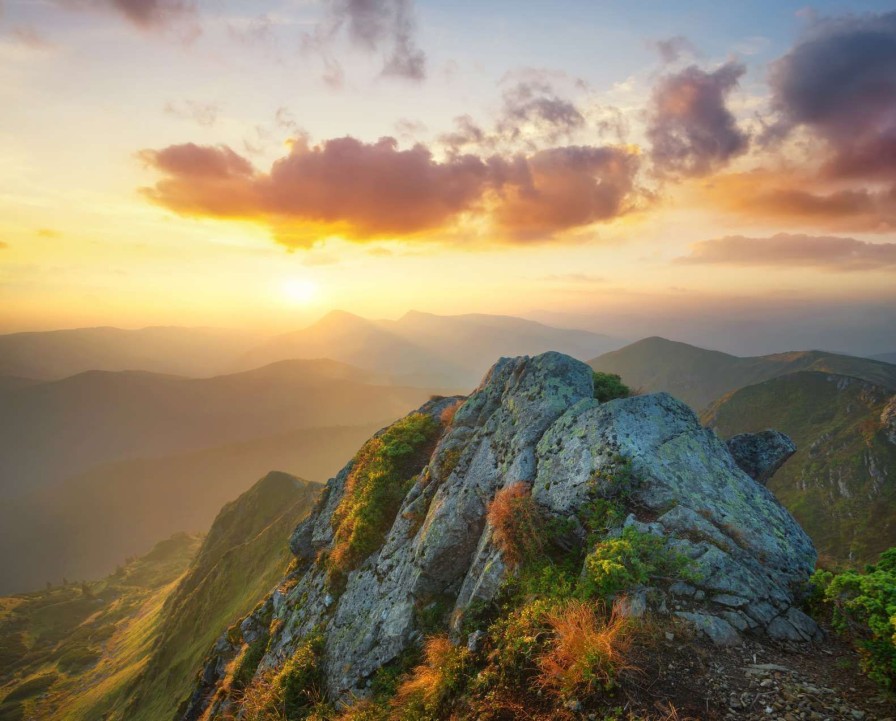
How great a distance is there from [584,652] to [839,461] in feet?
350

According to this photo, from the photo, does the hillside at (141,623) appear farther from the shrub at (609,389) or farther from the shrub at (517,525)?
the shrub at (609,389)

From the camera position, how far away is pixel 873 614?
6.40 metres

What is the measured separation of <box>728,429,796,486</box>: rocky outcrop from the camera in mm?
16688

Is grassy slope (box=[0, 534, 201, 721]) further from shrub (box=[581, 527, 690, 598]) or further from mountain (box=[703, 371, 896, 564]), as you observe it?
mountain (box=[703, 371, 896, 564])

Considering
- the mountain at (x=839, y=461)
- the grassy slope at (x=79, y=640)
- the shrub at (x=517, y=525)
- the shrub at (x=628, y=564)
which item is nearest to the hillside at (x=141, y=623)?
the grassy slope at (x=79, y=640)

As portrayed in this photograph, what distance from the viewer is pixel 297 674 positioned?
13328 mm

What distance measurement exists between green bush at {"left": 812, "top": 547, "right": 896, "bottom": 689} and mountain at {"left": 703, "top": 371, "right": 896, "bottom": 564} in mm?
73733

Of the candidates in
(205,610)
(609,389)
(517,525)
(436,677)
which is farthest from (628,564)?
(205,610)

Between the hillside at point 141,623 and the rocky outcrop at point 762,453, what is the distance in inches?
1831

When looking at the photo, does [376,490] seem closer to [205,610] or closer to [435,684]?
[435,684]

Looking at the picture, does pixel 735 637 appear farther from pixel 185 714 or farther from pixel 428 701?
pixel 185 714

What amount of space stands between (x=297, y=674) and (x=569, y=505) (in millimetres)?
10647

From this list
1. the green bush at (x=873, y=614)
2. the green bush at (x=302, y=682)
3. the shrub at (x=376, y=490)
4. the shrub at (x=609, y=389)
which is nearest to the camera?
the green bush at (x=873, y=614)

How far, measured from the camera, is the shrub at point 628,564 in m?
8.51
